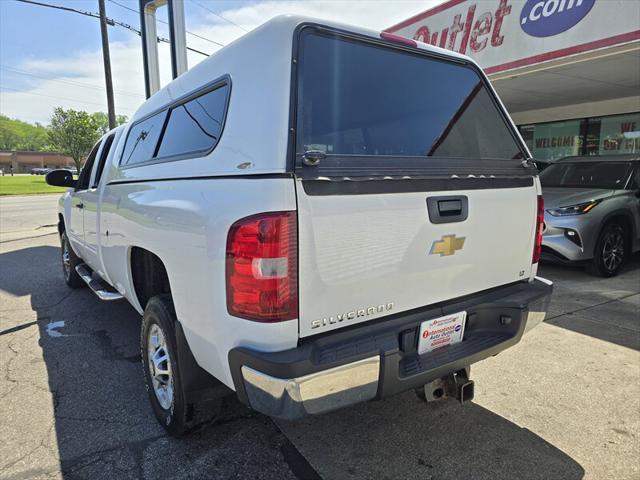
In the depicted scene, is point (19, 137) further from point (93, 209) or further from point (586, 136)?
point (93, 209)

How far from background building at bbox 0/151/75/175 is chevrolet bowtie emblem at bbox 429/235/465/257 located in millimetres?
117607

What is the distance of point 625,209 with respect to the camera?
636 centimetres

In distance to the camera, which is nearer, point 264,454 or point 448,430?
point 264,454

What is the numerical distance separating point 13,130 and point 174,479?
162798mm

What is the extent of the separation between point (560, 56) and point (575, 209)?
8.43 ft

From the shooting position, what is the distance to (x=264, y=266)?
1836mm

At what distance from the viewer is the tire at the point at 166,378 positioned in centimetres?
244

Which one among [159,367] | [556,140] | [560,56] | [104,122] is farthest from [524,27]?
[104,122]

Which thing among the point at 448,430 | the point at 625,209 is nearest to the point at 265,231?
the point at 448,430

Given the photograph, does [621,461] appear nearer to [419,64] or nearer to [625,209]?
[419,64]

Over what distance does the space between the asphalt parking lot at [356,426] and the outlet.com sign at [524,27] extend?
14.4 ft

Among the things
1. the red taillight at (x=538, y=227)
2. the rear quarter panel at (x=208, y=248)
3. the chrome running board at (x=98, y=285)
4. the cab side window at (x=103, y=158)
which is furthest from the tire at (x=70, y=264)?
the red taillight at (x=538, y=227)

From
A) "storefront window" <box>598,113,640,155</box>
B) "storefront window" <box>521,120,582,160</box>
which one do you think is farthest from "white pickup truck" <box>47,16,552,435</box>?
"storefront window" <box>521,120,582,160</box>

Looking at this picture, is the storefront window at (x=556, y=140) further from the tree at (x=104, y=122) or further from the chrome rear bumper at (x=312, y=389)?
the tree at (x=104, y=122)
